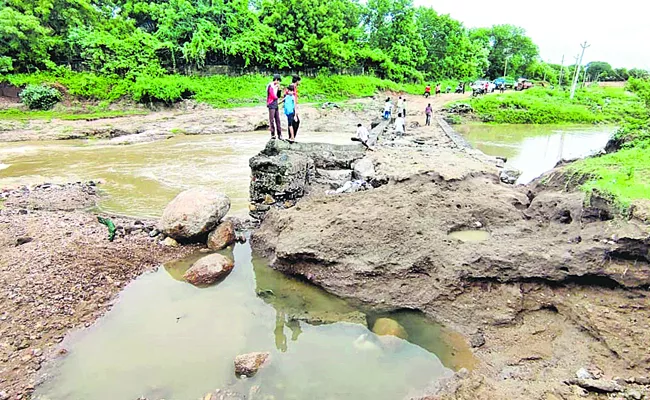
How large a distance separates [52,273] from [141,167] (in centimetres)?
898

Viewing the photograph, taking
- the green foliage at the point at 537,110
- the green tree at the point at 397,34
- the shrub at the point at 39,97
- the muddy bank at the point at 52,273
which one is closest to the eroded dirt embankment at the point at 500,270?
the muddy bank at the point at 52,273

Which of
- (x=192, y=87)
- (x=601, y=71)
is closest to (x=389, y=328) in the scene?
(x=192, y=87)

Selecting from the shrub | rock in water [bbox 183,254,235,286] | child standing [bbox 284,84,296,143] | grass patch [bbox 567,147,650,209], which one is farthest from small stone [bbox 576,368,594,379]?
the shrub

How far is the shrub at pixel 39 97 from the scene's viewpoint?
2419 cm

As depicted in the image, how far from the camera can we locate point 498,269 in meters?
4.70

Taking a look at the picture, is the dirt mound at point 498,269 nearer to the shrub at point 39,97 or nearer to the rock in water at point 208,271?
the rock in water at point 208,271

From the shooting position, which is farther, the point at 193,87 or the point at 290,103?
the point at 193,87

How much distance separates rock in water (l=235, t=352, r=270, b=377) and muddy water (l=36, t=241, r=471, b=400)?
0.07 meters

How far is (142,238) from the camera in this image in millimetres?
7086

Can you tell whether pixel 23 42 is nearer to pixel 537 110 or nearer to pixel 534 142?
pixel 534 142

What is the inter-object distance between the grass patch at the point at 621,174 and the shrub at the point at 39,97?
28858 millimetres

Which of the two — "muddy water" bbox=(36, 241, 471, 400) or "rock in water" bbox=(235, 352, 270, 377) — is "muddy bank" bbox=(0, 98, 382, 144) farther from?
"rock in water" bbox=(235, 352, 270, 377)

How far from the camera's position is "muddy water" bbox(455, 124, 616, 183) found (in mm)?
13303

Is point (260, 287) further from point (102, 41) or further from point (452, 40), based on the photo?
point (452, 40)
